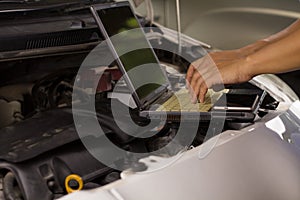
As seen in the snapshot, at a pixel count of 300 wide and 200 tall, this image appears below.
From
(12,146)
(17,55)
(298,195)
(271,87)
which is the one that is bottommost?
(298,195)

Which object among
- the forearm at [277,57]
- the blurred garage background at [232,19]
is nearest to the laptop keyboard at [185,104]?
the forearm at [277,57]

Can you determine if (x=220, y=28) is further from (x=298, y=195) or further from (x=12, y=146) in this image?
(x=12, y=146)

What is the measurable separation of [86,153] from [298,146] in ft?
1.47

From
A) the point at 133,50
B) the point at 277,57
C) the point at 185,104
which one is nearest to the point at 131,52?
the point at 133,50

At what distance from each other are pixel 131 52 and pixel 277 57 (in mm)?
290

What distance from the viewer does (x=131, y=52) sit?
859 mm

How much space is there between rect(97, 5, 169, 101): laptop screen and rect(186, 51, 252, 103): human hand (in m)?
0.09

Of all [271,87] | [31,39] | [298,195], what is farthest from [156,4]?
[298,195]

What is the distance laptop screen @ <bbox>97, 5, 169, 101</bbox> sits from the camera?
32.4 inches

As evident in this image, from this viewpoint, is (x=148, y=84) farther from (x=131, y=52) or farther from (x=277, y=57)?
(x=277, y=57)

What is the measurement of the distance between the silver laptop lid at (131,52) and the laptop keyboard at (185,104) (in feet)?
0.10

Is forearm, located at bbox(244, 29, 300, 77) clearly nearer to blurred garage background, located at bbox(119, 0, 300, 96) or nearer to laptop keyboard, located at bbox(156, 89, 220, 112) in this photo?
laptop keyboard, located at bbox(156, 89, 220, 112)

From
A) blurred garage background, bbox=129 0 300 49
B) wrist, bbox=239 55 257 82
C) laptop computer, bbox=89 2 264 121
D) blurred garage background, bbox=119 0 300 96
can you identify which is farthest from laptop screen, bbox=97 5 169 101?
blurred garage background, bbox=129 0 300 49

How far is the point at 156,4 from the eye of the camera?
9.34 feet
